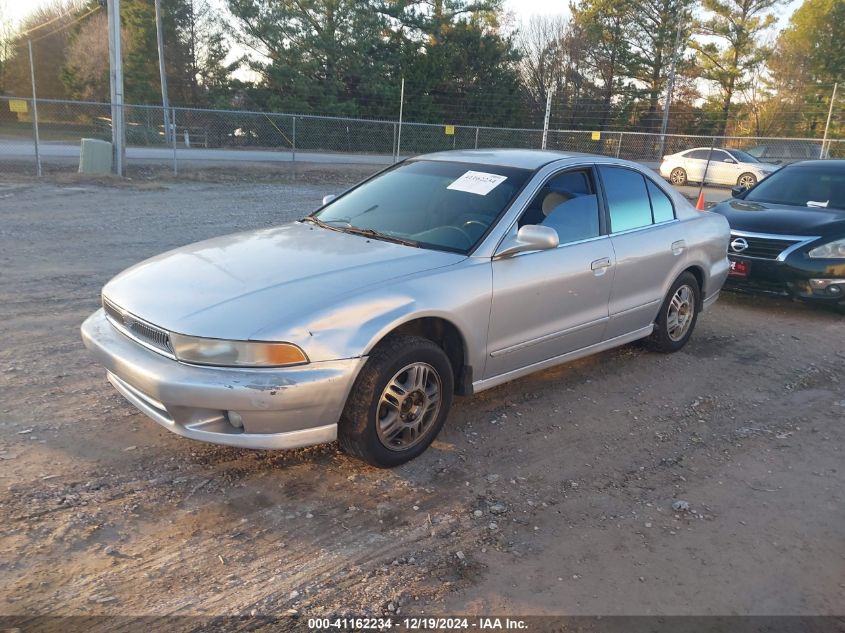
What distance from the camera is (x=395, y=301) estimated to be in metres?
3.46

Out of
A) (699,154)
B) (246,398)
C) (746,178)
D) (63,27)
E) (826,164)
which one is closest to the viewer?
(246,398)

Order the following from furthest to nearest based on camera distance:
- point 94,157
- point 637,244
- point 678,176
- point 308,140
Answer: point 308,140 → point 678,176 → point 94,157 → point 637,244

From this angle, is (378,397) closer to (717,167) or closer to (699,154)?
(717,167)

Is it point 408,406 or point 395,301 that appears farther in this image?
point 408,406

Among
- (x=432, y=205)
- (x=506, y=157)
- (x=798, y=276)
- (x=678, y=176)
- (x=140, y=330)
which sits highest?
(x=506, y=157)

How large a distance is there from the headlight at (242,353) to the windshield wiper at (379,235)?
121cm

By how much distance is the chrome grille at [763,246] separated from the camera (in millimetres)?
7086

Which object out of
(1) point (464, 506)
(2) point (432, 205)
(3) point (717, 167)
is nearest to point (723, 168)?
(3) point (717, 167)

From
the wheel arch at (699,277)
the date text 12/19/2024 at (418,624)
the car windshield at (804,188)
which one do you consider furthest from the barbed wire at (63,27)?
the date text 12/19/2024 at (418,624)

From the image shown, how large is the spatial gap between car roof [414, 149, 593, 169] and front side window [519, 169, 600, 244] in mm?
173

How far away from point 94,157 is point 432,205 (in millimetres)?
14022

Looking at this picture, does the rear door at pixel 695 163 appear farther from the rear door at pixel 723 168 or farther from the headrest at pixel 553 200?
the headrest at pixel 553 200

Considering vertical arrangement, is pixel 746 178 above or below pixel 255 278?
above

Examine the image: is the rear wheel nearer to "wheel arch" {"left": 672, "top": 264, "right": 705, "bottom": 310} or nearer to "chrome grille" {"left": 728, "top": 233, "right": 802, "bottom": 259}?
"chrome grille" {"left": 728, "top": 233, "right": 802, "bottom": 259}
